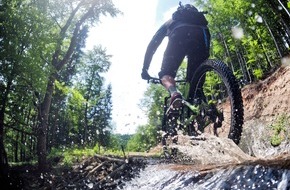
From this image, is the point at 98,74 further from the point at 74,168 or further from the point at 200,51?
the point at 200,51

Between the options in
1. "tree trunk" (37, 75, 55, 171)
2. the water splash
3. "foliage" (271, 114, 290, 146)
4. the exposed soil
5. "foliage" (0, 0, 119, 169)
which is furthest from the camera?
"tree trunk" (37, 75, 55, 171)

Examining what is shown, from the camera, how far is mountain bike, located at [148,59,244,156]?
327 cm

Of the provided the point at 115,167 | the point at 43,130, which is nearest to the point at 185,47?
the point at 115,167

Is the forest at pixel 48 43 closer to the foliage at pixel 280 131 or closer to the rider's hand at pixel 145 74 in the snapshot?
the rider's hand at pixel 145 74

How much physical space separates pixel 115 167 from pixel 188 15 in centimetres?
289

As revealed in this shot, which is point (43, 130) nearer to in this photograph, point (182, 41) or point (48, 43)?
point (48, 43)

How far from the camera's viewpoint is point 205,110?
12.4ft

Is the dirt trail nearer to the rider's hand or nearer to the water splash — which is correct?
the rider's hand

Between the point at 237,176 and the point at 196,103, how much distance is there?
264 cm

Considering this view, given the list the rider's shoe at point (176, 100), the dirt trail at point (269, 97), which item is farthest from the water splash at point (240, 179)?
the dirt trail at point (269, 97)

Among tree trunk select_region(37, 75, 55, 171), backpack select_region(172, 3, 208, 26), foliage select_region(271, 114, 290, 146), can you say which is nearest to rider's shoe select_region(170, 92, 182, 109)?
backpack select_region(172, 3, 208, 26)

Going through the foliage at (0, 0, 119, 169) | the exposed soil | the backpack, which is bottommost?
the exposed soil

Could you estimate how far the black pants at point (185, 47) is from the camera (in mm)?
4273

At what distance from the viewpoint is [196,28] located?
4305 millimetres
